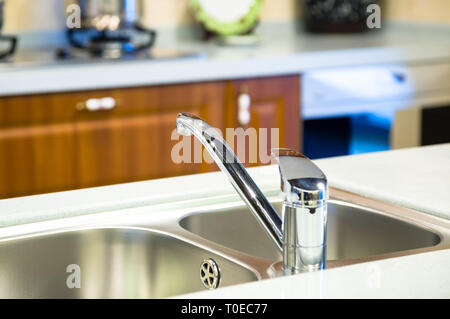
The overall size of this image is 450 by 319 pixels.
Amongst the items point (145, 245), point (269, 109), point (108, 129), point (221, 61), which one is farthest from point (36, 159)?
point (145, 245)

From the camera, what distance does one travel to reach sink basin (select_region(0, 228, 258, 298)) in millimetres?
946

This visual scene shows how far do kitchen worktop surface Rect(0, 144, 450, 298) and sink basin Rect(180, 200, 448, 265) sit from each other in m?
0.03

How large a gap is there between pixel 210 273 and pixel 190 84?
4.46 feet

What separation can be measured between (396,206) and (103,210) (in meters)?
0.40

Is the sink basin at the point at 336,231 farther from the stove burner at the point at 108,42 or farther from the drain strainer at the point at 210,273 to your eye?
the stove burner at the point at 108,42

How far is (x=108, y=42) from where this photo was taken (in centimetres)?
234

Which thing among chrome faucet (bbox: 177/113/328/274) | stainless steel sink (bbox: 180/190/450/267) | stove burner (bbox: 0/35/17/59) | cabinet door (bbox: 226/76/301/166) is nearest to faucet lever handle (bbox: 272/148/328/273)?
chrome faucet (bbox: 177/113/328/274)

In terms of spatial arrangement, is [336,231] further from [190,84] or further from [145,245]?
[190,84]

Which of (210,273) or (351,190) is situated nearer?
(210,273)

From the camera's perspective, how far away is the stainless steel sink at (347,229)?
998 mm

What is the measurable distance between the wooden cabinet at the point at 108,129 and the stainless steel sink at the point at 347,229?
1078mm

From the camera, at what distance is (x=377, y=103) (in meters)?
2.54

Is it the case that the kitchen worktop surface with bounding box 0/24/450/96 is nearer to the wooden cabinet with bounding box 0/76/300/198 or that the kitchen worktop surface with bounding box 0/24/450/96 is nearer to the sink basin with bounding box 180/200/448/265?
the wooden cabinet with bounding box 0/76/300/198

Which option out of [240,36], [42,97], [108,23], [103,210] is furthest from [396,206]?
[240,36]
